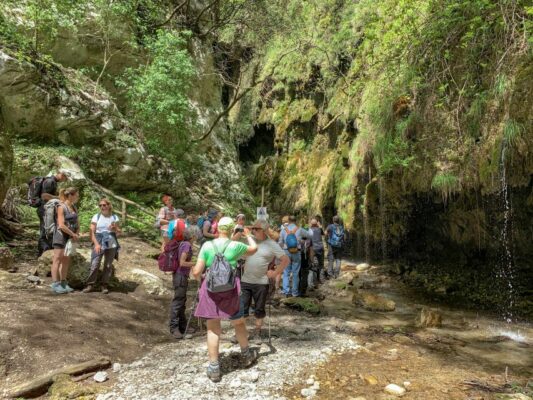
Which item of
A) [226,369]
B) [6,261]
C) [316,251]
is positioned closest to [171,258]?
[226,369]

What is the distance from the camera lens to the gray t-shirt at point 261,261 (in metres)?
5.64

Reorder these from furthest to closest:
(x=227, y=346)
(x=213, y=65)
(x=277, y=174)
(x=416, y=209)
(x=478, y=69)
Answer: (x=213, y=65)
(x=277, y=174)
(x=416, y=209)
(x=478, y=69)
(x=227, y=346)

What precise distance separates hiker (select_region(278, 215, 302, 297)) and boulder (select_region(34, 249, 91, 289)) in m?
4.37

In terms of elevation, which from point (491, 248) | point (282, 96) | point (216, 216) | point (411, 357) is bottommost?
point (411, 357)

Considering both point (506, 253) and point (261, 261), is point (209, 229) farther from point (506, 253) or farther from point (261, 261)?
point (506, 253)

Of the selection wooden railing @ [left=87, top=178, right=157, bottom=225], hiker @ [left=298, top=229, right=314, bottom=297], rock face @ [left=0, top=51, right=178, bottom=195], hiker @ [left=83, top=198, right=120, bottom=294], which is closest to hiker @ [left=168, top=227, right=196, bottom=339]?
hiker @ [left=83, top=198, right=120, bottom=294]

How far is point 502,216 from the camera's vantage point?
9.64 metres

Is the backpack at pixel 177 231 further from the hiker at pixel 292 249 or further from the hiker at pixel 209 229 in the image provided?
the hiker at pixel 209 229

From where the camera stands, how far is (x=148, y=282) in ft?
27.8

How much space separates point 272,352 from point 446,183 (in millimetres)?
6505

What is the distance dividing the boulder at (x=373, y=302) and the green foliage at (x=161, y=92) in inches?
470

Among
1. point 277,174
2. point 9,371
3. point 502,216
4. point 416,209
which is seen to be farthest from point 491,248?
point 277,174

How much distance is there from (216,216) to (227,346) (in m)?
5.68

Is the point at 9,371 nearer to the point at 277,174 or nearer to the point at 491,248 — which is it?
the point at 491,248
